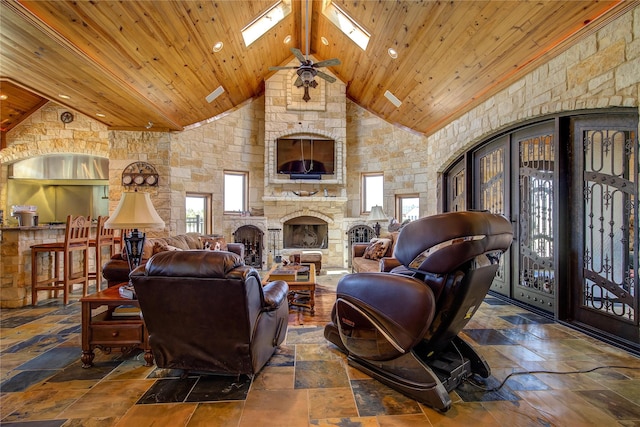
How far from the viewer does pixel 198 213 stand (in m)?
6.72

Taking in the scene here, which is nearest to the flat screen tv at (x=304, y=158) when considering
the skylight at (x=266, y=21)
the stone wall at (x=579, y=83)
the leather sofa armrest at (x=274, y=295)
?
the skylight at (x=266, y=21)

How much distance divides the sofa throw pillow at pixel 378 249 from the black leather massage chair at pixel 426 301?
263 cm

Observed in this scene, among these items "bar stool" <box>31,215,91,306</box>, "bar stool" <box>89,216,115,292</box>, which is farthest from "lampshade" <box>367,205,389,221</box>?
"bar stool" <box>31,215,91,306</box>

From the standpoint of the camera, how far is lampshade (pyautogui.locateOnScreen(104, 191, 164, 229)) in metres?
2.47

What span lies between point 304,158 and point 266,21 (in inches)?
110

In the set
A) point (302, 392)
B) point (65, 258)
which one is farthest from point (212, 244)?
point (302, 392)

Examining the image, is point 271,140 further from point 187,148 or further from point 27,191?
point 27,191

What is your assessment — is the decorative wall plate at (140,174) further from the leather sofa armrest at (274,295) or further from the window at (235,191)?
the leather sofa armrest at (274,295)

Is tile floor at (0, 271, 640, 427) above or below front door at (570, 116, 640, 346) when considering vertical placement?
below

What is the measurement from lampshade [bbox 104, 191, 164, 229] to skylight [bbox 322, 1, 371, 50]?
13.6ft

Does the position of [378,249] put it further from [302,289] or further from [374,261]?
[302,289]

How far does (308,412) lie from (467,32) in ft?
13.1

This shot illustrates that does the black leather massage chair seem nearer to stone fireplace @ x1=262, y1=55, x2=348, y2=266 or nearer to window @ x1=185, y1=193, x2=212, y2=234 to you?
stone fireplace @ x1=262, y1=55, x2=348, y2=266

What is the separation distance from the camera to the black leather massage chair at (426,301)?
61.2 inches
